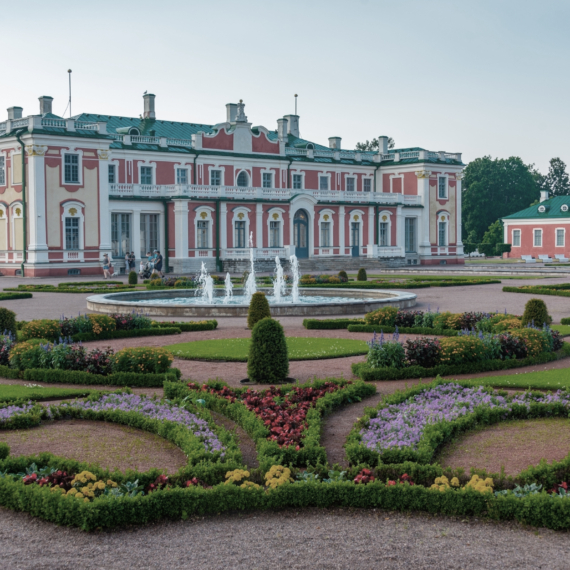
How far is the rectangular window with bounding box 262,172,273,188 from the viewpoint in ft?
159

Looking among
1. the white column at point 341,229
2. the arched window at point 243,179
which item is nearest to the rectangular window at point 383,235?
the white column at point 341,229

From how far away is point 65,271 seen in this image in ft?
123

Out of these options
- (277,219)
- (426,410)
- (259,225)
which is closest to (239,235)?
(259,225)

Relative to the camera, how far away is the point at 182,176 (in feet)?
148

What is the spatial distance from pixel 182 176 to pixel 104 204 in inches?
282

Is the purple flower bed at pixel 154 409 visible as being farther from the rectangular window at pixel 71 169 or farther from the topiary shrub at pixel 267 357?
the rectangular window at pixel 71 169

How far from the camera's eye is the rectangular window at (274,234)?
1779 inches

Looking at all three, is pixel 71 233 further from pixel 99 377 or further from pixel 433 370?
pixel 433 370

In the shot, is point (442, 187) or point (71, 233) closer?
point (71, 233)

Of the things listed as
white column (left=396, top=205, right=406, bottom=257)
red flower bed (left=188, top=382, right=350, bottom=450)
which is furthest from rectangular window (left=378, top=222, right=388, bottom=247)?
red flower bed (left=188, top=382, right=350, bottom=450)

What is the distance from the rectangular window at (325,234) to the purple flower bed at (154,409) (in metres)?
38.7

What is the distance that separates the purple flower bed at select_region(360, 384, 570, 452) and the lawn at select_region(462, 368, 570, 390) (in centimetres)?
62

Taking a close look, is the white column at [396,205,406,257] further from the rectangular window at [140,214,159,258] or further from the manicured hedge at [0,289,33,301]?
the manicured hedge at [0,289,33,301]

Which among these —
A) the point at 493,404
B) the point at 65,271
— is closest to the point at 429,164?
the point at 65,271
